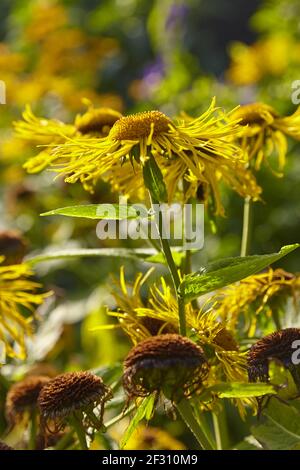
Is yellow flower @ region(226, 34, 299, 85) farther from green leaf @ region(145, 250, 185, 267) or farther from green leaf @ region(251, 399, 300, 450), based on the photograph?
green leaf @ region(251, 399, 300, 450)

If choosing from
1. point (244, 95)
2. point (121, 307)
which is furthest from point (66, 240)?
point (244, 95)

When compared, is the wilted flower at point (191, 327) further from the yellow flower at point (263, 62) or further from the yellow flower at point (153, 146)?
the yellow flower at point (263, 62)

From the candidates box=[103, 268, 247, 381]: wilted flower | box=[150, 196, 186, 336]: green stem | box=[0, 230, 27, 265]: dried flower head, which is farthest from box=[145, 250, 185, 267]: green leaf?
box=[0, 230, 27, 265]: dried flower head

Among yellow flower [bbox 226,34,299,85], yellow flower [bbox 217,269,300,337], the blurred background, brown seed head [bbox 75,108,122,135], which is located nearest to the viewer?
yellow flower [bbox 217,269,300,337]

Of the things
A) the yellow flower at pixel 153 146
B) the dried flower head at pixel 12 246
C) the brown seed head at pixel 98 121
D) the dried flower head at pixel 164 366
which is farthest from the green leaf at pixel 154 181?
the dried flower head at pixel 12 246

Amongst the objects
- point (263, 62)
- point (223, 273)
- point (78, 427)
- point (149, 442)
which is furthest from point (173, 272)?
point (263, 62)

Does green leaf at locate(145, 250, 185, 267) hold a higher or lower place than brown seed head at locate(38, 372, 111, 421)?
higher

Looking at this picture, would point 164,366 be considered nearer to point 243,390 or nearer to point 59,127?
point 243,390
